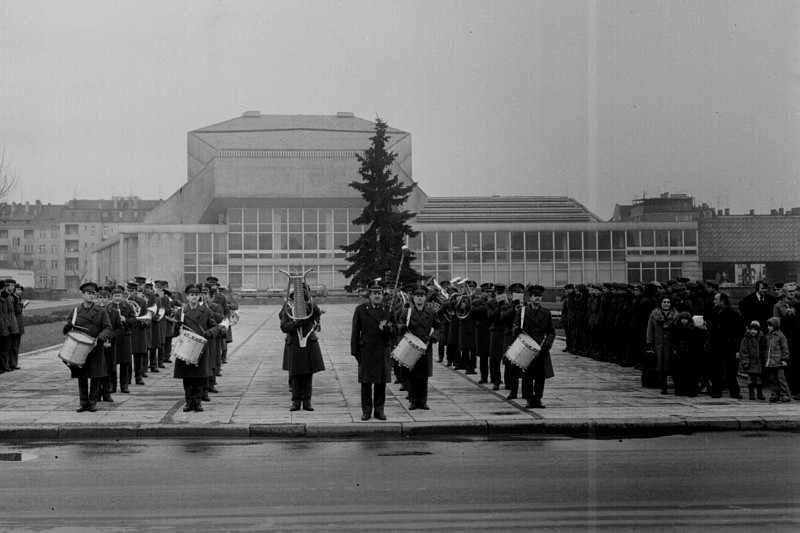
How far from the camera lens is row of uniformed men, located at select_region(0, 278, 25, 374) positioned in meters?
20.5

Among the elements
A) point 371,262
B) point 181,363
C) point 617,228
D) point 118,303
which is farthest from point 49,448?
point 617,228

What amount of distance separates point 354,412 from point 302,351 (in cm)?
116

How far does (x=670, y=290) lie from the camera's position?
1741 centimetres

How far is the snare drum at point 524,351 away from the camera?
14516 millimetres

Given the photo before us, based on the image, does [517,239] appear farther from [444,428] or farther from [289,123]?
[444,428]

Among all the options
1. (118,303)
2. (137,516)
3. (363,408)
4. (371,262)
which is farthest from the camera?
(371,262)

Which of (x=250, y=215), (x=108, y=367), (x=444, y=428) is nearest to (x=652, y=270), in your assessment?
(x=250, y=215)

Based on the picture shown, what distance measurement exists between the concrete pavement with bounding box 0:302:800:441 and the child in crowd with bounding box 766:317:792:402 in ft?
1.55

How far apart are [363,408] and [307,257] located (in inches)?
2880

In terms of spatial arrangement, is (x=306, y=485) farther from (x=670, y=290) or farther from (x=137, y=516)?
(x=670, y=290)

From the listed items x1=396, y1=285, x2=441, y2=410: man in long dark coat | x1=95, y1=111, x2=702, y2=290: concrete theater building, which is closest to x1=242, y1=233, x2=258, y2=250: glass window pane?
x1=95, y1=111, x2=702, y2=290: concrete theater building

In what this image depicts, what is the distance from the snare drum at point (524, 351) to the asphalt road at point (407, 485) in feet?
8.32

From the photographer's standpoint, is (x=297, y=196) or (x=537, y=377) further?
(x=297, y=196)

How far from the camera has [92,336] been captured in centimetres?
1441
